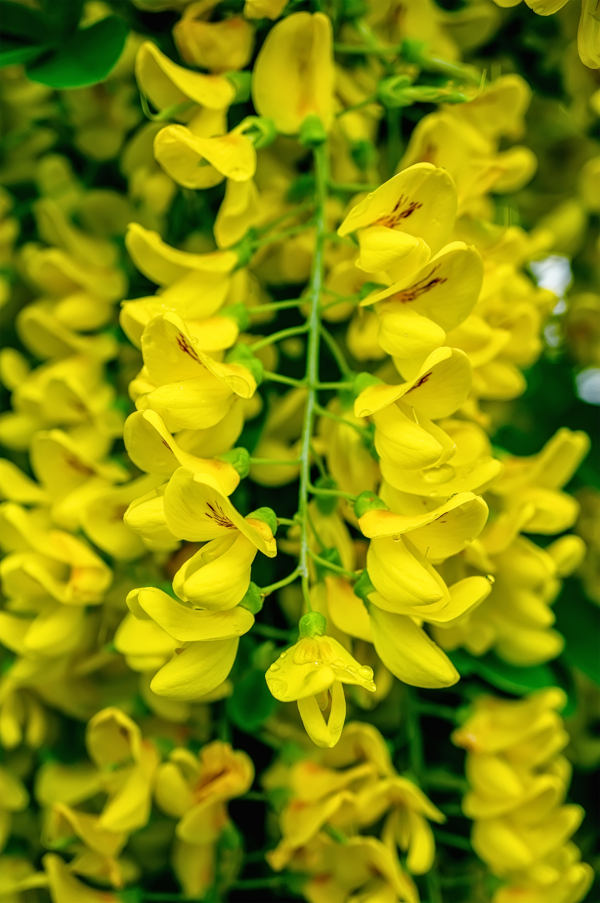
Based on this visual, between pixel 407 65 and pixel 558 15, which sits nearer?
pixel 407 65

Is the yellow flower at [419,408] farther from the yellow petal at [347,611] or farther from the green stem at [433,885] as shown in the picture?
the green stem at [433,885]

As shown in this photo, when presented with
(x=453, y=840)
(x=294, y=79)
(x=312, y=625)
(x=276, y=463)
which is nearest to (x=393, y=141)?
(x=294, y=79)

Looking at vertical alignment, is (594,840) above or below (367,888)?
below

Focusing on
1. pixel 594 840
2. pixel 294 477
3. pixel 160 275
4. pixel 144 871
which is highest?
pixel 160 275

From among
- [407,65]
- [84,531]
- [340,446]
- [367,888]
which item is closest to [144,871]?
[367,888]

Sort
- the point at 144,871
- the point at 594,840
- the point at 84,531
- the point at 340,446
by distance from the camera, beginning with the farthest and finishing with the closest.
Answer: the point at 594,840 → the point at 144,871 → the point at 84,531 → the point at 340,446

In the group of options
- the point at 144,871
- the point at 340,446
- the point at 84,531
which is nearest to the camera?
the point at 340,446

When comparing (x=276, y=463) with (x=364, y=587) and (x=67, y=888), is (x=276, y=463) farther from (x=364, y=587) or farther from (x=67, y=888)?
(x=67, y=888)

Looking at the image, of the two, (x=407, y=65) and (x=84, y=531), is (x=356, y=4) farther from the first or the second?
(x=84, y=531)

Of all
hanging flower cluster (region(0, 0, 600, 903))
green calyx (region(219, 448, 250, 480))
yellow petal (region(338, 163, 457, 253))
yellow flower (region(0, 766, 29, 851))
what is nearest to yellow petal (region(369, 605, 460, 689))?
hanging flower cluster (region(0, 0, 600, 903))
